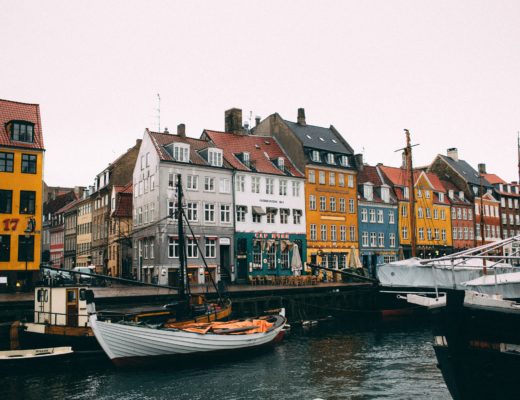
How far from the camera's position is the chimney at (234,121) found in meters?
57.9

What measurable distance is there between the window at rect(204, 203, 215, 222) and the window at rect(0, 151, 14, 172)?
52.6 feet

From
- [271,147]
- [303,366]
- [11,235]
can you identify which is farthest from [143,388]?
[271,147]

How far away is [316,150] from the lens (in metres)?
58.8

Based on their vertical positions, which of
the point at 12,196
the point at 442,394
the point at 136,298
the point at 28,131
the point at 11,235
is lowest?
the point at 442,394

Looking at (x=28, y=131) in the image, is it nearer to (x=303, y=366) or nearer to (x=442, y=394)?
(x=303, y=366)

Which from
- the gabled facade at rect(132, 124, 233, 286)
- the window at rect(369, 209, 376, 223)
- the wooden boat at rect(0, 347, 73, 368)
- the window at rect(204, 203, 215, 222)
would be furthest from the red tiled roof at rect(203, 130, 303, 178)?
the wooden boat at rect(0, 347, 73, 368)

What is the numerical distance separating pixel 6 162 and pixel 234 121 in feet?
77.1

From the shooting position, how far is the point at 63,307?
88.5ft

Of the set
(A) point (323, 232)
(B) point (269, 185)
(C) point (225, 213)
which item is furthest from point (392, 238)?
(C) point (225, 213)

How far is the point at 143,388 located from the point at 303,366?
24.2 feet

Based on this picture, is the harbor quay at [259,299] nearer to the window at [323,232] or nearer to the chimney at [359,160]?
the window at [323,232]

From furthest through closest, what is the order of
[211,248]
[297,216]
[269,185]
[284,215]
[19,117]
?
[297,216] < [284,215] < [269,185] < [211,248] < [19,117]

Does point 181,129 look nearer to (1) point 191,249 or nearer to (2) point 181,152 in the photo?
(2) point 181,152

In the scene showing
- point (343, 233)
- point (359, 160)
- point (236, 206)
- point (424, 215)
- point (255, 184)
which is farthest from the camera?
point (424, 215)
